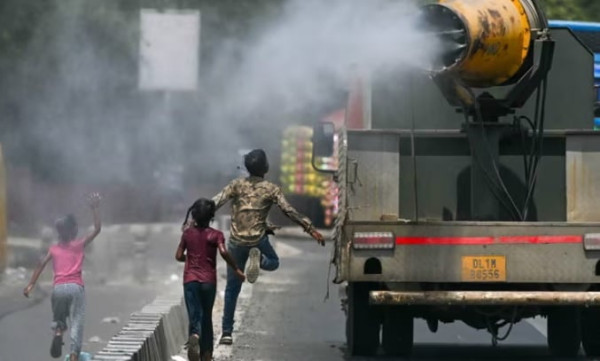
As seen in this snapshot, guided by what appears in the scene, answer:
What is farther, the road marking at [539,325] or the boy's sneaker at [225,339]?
the road marking at [539,325]

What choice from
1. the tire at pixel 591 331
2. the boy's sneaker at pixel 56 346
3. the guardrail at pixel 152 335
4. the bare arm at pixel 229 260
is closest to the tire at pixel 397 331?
the bare arm at pixel 229 260

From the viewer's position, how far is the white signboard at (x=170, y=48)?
56.4 feet

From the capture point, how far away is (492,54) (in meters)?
10.4

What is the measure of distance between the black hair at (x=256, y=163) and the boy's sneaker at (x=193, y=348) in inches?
74.2

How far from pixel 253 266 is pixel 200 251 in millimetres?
882

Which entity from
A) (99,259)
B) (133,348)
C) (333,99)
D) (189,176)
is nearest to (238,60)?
(333,99)

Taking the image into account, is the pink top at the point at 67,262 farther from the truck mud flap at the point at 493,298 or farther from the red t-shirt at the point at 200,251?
the truck mud flap at the point at 493,298

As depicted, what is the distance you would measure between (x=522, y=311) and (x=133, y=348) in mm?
3445

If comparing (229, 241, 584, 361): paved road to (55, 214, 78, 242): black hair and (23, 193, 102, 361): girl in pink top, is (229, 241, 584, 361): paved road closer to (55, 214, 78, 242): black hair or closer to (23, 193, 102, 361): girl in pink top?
(23, 193, 102, 361): girl in pink top

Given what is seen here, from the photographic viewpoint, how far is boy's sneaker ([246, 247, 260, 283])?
1095cm

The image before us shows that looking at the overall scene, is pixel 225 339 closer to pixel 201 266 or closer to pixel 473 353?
pixel 201 266

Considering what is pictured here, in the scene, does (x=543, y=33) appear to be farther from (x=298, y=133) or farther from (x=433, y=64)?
(x=298, y=133)

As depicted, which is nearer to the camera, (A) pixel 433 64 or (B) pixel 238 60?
(A) pixel 433 64

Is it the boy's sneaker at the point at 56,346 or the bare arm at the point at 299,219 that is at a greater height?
the bare arm at the point at 299,219
